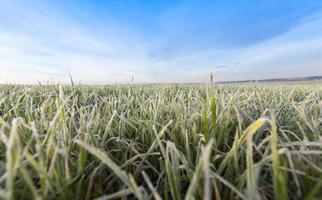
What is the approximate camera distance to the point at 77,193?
2.18 feet

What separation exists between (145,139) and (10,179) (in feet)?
2.08

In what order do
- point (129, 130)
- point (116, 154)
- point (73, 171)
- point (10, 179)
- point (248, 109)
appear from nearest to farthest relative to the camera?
1. point (10, 179)
2. point (73, 171)
3. point (116, 154)
4. point (129, 130)
5. point (248, 109)

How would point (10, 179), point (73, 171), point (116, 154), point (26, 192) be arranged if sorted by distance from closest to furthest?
point (10, 179)
point (26, 192)
point (73, 171)
point (116, 154)

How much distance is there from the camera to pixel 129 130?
1.21 meters

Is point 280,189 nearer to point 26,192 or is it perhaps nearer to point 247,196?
point 247,196

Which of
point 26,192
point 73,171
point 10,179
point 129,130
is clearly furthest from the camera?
point 129,130

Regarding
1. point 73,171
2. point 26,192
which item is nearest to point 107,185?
point 73,171

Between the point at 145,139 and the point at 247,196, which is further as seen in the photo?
the point at 145,139

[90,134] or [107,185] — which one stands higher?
[90,134]

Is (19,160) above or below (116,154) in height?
above

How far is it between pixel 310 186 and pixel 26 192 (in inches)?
26.2

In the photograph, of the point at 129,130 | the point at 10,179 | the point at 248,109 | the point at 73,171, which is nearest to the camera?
the point at 10,179

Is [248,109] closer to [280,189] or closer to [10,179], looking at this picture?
[280,189]

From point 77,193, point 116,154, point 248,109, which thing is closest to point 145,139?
point 116,154
